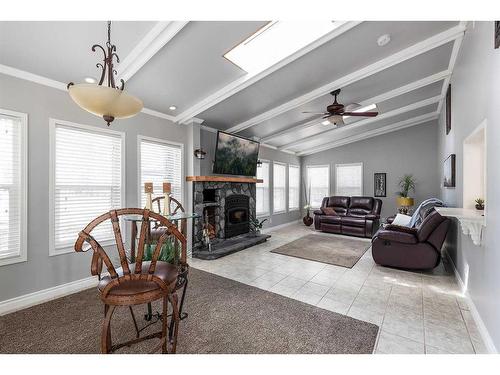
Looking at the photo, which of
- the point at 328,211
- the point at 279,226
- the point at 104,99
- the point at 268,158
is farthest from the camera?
the point at 279,226

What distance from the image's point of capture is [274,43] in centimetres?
281

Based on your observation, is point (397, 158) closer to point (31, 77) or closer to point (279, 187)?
point (279, 187)

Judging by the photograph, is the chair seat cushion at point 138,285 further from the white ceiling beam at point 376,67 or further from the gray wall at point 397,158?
the gray wall at point 397,158

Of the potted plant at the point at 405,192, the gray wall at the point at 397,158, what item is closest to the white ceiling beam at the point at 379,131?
the gray wall at the point at 397,158

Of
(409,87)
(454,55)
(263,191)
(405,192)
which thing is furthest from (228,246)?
(405,192)

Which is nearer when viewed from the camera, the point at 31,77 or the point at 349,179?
the point at 31,77

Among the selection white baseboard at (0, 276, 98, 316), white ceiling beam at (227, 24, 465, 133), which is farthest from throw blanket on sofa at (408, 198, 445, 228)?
white baseboard at (0, 276, 98, 316)

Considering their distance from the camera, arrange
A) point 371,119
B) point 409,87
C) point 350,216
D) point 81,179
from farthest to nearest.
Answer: point 350,216 < point 371,119 < point 409,87 < point 81,179

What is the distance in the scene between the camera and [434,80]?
12.0ft

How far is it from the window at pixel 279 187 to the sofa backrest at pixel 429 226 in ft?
13.4

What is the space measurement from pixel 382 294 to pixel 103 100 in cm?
346

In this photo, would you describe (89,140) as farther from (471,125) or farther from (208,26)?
(471,125)
